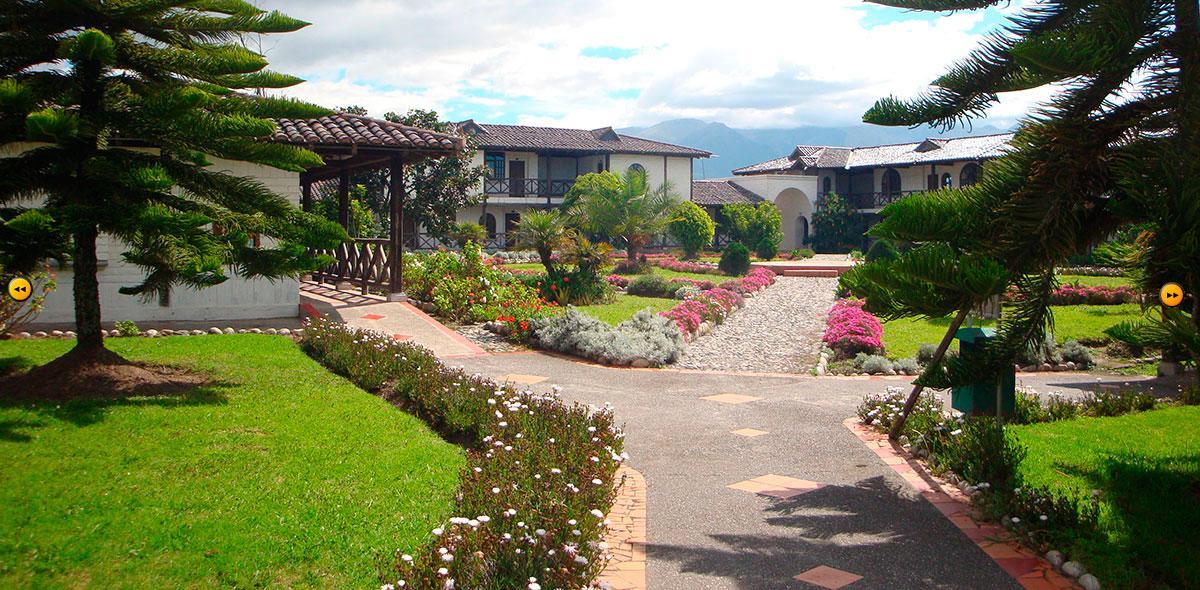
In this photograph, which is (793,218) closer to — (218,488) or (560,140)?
(560,140)

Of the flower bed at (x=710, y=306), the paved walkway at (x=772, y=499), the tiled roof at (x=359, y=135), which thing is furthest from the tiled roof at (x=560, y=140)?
the paved walkway at (x=772, y=499)

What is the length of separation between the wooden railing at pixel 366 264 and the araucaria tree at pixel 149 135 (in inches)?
281

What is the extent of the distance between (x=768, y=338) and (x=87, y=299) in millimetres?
10702

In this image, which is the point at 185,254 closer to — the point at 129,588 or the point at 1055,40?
the point at 129,588

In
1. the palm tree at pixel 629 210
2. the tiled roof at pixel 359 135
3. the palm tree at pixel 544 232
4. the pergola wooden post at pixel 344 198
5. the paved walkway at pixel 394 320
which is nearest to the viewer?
the paved walkway at pixel 394 320

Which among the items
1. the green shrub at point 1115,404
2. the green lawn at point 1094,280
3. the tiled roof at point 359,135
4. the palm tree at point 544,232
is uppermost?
the tiled roof at point 359,135

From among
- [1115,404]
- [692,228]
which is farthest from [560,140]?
[1115,404]

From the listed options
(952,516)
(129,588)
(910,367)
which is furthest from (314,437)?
(910,367)

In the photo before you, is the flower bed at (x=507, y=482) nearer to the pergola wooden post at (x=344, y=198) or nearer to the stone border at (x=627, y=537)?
the stone border at (x=627, y=537)

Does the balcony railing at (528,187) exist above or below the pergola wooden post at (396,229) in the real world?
above

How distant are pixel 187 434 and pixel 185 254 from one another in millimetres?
1751

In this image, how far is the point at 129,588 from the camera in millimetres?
4191

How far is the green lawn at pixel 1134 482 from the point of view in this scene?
455cm

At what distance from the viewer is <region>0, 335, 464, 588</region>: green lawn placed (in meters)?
4.45
